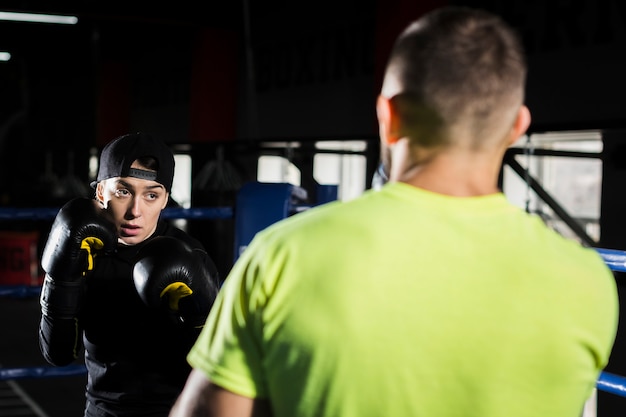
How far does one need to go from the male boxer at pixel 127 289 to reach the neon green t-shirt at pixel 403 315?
917 millimetres

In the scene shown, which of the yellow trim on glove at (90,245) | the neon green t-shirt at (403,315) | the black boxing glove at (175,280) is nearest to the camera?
the neon green t-shirt at (403,315)

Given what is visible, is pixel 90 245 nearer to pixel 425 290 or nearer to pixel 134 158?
pixel 134 158

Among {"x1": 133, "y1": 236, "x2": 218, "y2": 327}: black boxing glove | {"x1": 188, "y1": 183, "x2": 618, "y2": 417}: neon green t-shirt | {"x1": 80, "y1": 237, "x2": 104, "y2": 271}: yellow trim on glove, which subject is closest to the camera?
{"x1": 188, "y1": 183, "x2": 618, "y2": 417}: neon green t-shirt

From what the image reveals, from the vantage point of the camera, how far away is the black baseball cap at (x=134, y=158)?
1.82 metres

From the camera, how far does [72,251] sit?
178 centimetres

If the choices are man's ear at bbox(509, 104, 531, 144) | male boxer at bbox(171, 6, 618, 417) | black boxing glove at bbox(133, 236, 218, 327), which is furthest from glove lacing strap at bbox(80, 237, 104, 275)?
man's ear at bbox(509, 104, 531, 144)

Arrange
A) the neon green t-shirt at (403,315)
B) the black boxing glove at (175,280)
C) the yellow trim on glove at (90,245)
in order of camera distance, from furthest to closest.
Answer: the yellow trim on glove at (90,245) → the black boxing glove at (175,280) → the neon green t-shirt at (403,315)

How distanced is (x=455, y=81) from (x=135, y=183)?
46.7 inches

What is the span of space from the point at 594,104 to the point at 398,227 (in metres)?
5.02

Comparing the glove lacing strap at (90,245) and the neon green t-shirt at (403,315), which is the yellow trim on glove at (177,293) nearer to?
the glove lacing strap at (90,245)

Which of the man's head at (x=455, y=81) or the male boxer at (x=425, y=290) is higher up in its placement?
the man's head at (x=455, y=81)

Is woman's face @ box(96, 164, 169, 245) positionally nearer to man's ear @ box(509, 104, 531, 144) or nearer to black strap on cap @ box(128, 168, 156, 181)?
black strap on cap @ box(128, 168, 156, 181)

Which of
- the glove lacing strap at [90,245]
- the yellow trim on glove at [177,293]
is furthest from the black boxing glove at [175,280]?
the glove lacing strap at [90,245]

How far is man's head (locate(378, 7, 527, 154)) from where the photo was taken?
0.77 metres
